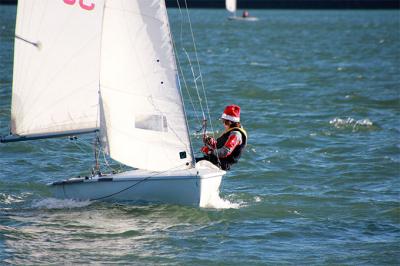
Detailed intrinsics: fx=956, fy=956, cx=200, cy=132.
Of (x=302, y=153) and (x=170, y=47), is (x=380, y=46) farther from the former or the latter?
(x=170, y=47)

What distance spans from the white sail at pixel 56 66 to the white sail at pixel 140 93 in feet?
1.64

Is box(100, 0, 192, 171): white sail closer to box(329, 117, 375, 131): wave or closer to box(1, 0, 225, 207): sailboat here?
box(1, 0, 225, 207): sailboat

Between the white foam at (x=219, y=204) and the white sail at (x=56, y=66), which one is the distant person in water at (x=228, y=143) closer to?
the white foam at (x=219, y=204)

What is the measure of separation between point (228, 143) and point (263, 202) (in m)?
1.43

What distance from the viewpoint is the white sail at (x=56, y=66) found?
12.6m

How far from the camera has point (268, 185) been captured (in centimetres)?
1531

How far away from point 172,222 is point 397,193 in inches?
166

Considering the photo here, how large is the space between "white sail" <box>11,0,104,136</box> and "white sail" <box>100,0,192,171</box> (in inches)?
19.6

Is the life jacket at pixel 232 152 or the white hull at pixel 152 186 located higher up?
the life jacket at pixel 232 152

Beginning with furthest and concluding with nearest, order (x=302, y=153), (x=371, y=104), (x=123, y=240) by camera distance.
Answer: (x=371, y=104), (x=302, y=153), (x=123, y=240)

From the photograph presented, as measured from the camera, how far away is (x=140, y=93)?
41.1 ft

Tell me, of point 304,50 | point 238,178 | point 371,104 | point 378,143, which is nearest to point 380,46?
point 304,50

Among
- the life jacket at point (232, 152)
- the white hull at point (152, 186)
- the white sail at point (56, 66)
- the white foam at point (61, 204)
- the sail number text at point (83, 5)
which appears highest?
the sail number text at point (83, 5)

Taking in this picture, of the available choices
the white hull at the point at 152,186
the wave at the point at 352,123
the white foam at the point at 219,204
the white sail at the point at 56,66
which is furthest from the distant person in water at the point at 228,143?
the wave at the point at 352,123
